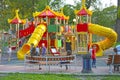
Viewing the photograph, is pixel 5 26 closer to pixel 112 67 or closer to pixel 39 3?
pixel 39 3

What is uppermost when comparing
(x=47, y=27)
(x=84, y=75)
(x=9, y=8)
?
(x=9, y=8)

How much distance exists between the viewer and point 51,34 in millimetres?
36844

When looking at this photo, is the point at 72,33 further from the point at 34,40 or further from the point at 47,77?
the point at 47,77

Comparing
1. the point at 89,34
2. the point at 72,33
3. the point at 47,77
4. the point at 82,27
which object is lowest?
the point at 47,77

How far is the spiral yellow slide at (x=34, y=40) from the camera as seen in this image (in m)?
30.4

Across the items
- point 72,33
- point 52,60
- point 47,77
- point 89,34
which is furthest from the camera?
point 72,33

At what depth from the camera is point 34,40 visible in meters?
31.0

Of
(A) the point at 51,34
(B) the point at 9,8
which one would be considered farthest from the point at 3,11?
(A) the point at 51,34

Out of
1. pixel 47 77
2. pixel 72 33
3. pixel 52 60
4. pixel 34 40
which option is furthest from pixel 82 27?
pixel 47 77

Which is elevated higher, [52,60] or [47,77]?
[52,60]

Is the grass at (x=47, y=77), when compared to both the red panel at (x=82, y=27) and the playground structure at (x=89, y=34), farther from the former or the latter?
the red panel at (x=82, y=27)

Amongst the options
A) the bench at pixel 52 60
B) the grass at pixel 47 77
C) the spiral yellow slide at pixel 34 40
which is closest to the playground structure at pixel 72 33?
the spiral yellow slide at pixel 34 40

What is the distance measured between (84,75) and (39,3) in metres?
42.2

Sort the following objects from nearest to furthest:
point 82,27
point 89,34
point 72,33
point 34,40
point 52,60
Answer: point 52,60 < point 34,40 < point 82,27 < point 89,34 < point 72,33
